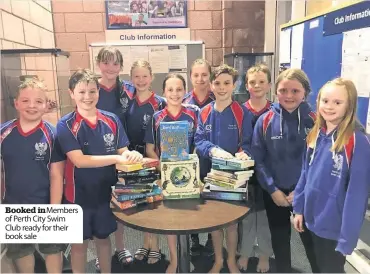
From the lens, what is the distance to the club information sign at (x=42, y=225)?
1.21 metres

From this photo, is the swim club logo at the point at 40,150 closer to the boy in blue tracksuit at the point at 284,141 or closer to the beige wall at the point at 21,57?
the beige wall at the point at 21,57

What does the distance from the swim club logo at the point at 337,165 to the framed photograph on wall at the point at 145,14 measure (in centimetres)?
254

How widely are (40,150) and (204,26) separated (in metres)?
2.45

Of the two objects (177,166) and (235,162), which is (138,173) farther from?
(235,162)

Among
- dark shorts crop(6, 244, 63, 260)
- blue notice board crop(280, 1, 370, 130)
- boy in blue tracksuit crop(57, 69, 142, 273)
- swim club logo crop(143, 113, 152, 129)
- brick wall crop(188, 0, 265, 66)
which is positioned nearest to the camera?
dark shorts crop(6, 244, 63, 260)

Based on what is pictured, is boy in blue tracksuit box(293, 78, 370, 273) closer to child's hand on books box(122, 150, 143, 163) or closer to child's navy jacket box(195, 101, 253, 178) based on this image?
child's navy jacket box(195, 101, 253, 178)

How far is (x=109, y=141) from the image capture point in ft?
4.91

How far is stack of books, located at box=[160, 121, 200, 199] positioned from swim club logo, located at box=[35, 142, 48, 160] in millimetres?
518

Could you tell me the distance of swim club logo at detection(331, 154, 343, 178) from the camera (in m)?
1.17

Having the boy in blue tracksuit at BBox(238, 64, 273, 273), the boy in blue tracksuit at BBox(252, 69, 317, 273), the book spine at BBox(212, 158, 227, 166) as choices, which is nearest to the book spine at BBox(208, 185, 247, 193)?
the book spine at BBox(212, 158, 227, 166)

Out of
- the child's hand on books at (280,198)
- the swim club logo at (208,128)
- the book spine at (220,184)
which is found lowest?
the child's hand on books at (280,198)

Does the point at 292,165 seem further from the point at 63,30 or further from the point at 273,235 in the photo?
the point at 63,30

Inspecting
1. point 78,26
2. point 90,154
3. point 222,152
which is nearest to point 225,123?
point 222,152

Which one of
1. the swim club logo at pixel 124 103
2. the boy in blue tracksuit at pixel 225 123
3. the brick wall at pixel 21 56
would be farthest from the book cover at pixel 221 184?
the brick wall at pixel 21 56
